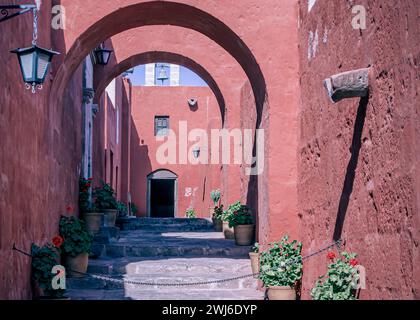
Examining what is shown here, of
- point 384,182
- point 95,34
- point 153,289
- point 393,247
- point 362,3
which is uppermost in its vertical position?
point 95,34

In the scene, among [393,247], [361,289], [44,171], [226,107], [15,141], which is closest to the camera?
[393,247]

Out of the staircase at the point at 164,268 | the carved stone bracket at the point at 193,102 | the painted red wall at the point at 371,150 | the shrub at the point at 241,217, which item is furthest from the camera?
the carved stone bracket at the point at 193,102

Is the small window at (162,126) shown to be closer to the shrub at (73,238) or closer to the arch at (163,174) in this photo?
the arch at (163,174)

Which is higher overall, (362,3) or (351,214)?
(362,3)

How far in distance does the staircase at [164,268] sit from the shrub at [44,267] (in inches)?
31.1

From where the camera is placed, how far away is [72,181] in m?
9.80

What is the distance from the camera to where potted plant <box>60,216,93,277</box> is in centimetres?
810

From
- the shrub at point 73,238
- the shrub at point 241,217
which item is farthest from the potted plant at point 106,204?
the shrub at point 73,238

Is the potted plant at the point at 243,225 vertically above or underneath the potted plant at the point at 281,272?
above

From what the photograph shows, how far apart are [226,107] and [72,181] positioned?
12.5 ft

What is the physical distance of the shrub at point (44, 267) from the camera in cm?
637

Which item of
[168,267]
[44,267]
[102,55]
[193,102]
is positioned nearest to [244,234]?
[168,267]

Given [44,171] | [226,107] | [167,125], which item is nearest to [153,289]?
[44,171]
